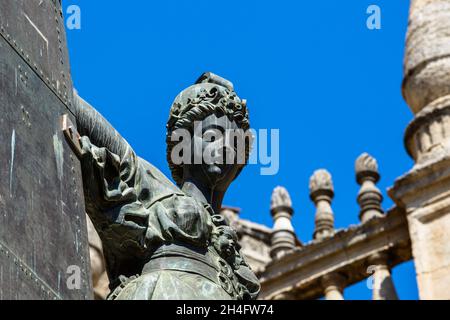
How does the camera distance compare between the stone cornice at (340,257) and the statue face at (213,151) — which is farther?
Answer: the stone cornice at (340,257)

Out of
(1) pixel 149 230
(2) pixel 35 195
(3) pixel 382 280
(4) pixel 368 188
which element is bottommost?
(2) pixel 35 195

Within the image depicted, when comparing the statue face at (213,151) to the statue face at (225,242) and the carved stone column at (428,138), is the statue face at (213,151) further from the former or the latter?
the carved stone column at (428,138)

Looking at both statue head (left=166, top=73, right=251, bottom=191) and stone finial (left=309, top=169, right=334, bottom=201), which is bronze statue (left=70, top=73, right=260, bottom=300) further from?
stone finial (left=309, top=169, right=334, bottom=201)

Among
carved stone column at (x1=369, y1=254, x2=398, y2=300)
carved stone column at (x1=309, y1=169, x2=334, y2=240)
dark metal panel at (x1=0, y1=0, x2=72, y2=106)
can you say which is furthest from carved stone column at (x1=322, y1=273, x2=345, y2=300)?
dark metal panel at (x1=0, y1=0, x2=72, y2=106)

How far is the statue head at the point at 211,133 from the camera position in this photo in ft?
24.7

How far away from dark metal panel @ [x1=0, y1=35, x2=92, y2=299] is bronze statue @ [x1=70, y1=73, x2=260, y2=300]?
0.83 ft

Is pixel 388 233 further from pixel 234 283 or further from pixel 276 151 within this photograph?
pixel 234 283

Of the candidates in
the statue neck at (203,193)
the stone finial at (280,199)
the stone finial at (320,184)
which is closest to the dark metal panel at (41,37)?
the statue neck at (203,193)

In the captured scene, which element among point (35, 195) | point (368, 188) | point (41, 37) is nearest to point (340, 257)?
point (368, 188)

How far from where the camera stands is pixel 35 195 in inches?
247

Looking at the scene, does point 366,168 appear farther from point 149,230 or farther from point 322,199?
point 149,230

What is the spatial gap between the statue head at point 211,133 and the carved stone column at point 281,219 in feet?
72.4

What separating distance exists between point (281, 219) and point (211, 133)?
77.6 ft

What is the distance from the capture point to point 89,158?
6879 mm
